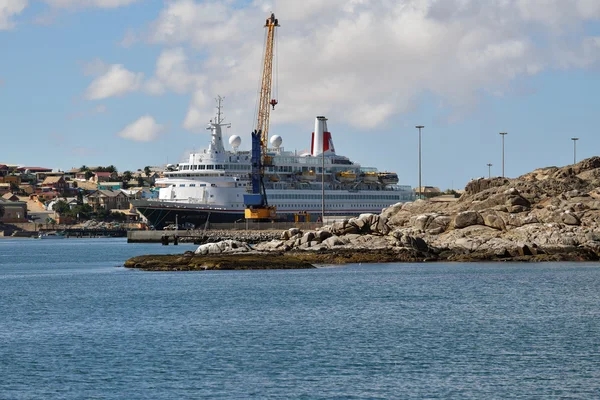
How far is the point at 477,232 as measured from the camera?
73.3 meters

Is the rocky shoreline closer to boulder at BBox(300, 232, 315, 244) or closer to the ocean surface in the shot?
boulder at BBox(300, 232, 315, 244)

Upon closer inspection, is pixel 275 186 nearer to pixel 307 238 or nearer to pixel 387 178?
pixel 387 178

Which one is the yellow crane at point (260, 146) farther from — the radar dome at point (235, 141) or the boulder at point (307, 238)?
the boulder at point (307, 238)

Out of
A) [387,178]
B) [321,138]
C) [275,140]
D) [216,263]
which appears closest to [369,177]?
[387,178]

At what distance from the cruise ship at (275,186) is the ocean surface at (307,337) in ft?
202

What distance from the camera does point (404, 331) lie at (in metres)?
35.8

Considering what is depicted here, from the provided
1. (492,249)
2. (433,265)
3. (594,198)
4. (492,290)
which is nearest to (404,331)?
(492,290)

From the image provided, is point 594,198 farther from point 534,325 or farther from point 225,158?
point 225,158

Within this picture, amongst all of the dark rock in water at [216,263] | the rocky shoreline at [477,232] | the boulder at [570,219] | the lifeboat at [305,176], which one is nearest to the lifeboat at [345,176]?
the lifeboat at [305,176]

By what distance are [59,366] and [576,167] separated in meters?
64.2

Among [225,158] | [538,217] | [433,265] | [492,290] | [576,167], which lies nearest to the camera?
[492,290]

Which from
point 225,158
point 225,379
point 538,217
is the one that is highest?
point 225,158

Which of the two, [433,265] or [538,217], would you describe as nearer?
[433,265]

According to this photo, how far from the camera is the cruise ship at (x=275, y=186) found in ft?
393
